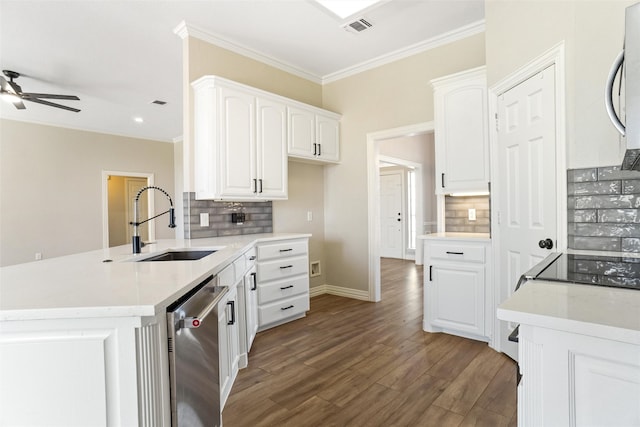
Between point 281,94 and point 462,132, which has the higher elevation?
point 281,94

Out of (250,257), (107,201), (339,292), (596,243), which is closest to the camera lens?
(596,243)

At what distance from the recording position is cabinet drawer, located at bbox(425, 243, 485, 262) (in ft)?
8.82

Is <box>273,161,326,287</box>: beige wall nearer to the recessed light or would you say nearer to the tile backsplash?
the tile backsplash

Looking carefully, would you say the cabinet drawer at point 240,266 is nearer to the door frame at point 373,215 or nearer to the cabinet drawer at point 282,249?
the cabinet drawer at point 282,249

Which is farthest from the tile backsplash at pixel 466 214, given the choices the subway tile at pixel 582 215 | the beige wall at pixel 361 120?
the subway tile at pixel 582 215

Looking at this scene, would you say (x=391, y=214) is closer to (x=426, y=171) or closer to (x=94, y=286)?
(x=426, y=171)

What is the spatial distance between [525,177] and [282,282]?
7.12 ft

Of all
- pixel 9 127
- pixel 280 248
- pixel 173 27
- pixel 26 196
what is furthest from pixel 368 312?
pixel 9 127

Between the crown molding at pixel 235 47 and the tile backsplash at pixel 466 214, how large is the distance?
2.43m

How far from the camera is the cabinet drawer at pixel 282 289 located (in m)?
2.97

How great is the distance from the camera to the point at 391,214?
25.2ft

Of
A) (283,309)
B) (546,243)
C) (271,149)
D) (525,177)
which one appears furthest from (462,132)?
(283,309)

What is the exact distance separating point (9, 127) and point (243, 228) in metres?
4.90

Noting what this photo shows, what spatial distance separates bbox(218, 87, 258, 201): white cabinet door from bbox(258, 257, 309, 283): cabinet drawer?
2.31 feet
